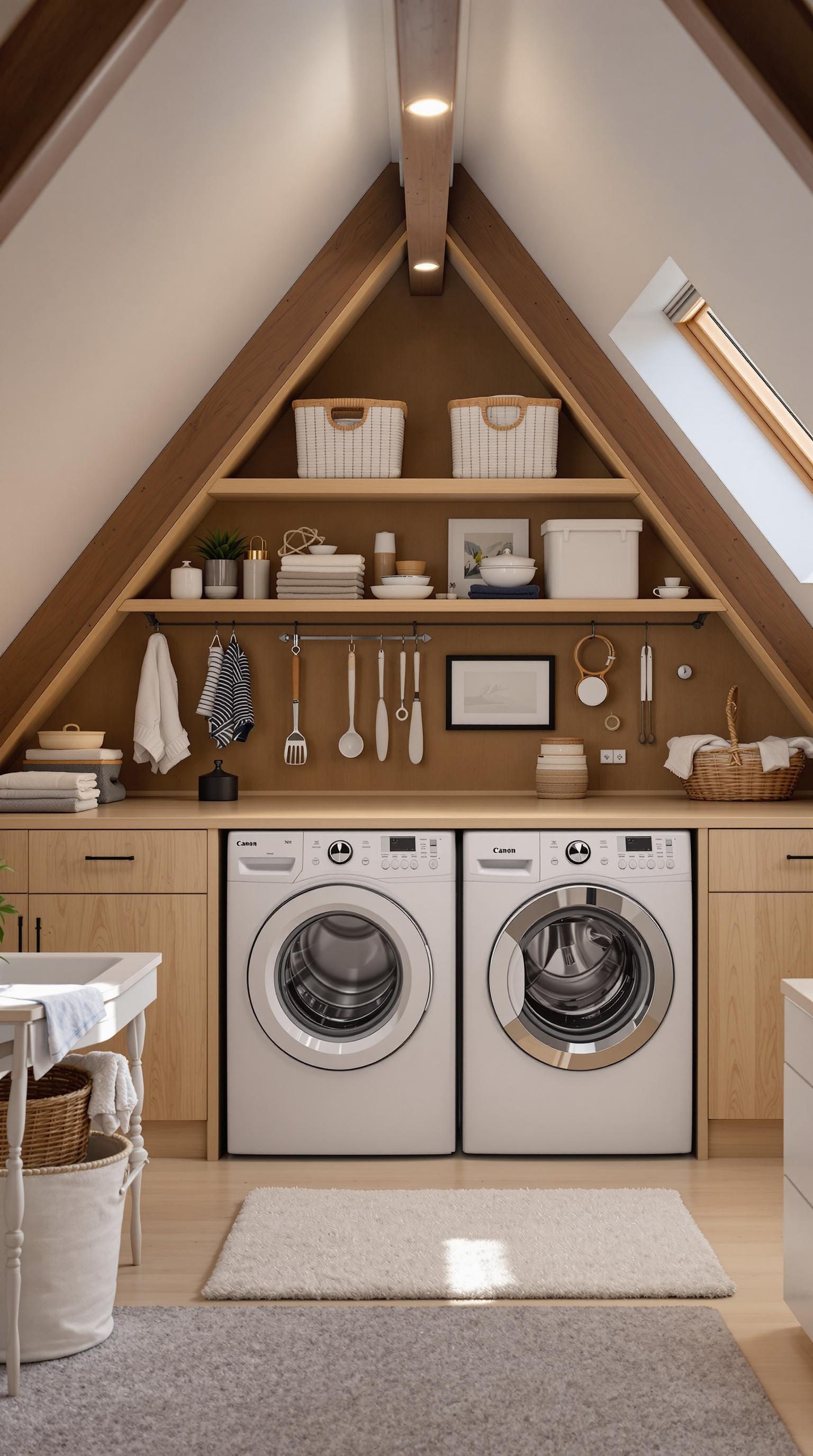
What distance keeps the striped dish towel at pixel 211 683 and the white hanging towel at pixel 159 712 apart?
9 cm

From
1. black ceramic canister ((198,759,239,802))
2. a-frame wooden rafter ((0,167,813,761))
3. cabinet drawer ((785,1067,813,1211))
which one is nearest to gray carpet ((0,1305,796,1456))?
cabinet drawer ((785,1067,813,1211))

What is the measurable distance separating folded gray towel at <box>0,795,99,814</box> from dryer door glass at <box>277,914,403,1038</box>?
0.75 m

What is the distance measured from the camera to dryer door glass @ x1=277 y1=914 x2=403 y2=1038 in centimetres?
315

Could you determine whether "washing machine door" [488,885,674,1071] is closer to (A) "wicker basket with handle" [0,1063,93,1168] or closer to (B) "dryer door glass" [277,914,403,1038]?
(B) "dryer door glass" [277,914,403,1038]

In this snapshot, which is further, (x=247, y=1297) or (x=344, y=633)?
(x=344, y=633)

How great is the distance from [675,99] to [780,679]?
5.86 ft

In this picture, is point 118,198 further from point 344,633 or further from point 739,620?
point 739,620

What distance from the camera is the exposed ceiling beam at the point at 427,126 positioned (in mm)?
2090

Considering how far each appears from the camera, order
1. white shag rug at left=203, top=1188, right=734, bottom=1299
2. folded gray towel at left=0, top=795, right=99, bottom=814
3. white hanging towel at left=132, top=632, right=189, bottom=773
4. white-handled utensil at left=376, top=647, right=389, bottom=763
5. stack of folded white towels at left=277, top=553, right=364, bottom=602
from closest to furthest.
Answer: white shag rug at left=203, top=1188, right=734, bottom=1299, folded gray towel at left=0, top=795, right=99, bottom=814, stack of folded white towels at left=277, top=553, right=364, bottom=602, white hanging towel at left=132, top=632, right=189, bottom=773, white-handled utensil at left=376, top=647, right=389, bottom=763

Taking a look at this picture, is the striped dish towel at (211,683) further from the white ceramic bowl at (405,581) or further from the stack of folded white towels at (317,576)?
the white ceramic bowl at (405,581)

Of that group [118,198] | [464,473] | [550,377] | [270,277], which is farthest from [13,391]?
[550,377]

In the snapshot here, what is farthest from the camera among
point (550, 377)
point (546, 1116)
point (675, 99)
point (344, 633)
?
point (344, 633)

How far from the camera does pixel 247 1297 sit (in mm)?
2387

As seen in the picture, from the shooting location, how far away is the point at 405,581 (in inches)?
139
